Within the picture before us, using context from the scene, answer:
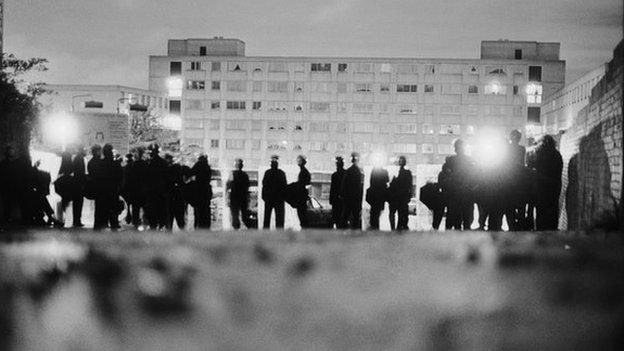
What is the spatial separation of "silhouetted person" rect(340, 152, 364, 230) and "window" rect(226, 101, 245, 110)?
5933 inches

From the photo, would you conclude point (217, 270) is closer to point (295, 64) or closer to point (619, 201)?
point (619, 201)

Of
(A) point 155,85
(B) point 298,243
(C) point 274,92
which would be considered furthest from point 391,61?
(B) point 298,243

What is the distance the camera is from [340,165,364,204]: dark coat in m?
18.0

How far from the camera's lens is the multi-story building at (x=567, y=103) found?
107 metres

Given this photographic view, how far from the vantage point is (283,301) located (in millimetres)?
5980

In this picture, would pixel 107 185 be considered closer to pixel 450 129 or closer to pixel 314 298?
pixel 314 298

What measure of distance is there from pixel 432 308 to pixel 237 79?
537 feet

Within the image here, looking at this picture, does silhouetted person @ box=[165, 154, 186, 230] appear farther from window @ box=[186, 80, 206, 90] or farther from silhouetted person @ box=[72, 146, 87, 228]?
window @ box=[186, 80, 206, 90]

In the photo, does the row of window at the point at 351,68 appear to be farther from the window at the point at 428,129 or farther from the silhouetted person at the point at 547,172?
the silhouetted person at the point at 547,172

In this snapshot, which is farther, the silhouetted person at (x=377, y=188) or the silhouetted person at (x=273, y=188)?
the silhouetted person at (x=377, y=188)

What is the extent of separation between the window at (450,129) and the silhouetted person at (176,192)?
149601mm

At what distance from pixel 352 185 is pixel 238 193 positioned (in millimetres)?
2100

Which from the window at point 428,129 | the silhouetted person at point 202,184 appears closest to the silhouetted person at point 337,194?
the silhouetted person at point 202,184

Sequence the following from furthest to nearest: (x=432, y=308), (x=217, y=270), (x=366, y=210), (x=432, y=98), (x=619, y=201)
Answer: (x=432, y=98)
(x=366, y=210)
(x=619, y=201)
(x=217, y=270)
(x=432, y=308)
